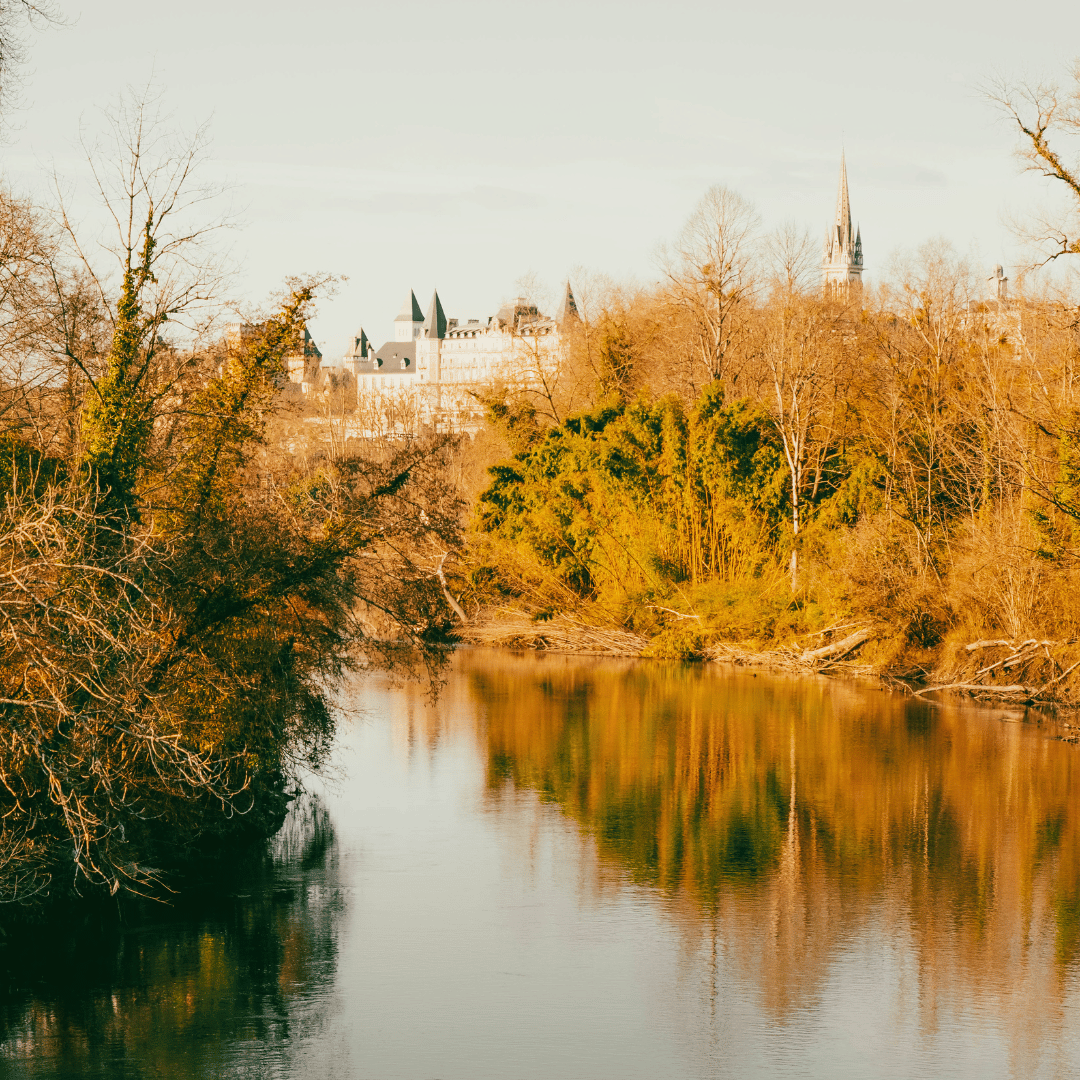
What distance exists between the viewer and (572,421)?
4181 cm

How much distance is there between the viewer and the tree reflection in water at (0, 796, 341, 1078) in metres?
10.9

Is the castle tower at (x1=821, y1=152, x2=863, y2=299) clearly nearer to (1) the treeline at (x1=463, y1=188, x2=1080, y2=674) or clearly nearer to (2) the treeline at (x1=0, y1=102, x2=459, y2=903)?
(1) the treeline at (x1=463, y1=188, x2=1080, y2=674)

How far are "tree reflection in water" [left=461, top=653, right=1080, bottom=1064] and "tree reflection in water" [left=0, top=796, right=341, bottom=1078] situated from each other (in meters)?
4.15

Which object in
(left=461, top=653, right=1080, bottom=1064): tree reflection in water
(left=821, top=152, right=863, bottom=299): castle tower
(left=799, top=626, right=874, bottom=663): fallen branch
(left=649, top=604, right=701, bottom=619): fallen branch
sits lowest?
(left=461, top=653, right=1080, bottom=1064): tree reflection in water

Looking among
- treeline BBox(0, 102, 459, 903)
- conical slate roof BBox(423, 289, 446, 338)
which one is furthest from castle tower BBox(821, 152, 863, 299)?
treeline BBox(0, 102, 459, 903)

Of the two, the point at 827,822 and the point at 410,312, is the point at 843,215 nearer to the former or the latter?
the point at 410,312

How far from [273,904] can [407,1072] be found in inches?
191

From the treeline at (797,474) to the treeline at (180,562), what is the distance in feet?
45.2

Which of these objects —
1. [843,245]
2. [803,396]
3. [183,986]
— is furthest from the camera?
[843,245]

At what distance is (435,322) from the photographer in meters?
152

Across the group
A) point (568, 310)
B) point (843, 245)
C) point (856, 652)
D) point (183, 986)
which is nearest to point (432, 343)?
point (843, 245)

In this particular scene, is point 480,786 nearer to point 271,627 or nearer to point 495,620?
point 271,627

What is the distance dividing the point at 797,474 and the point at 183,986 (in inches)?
1120

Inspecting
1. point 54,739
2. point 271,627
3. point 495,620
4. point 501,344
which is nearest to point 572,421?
point 495,620
